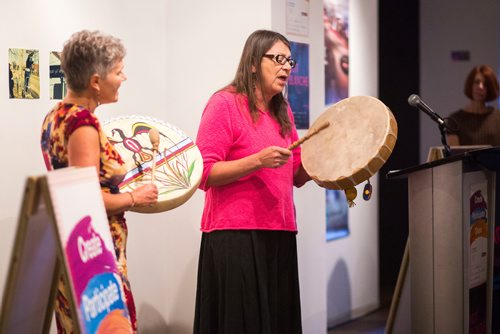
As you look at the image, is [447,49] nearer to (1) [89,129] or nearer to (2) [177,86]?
(2) [177,86]

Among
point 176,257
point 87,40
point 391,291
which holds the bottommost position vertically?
point 391,291

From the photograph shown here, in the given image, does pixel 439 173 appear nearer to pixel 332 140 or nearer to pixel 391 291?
pixel 332 140

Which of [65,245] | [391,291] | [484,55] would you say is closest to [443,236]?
[65,245]

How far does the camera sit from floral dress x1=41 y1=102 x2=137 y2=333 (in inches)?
97.1

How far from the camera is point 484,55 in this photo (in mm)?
7047

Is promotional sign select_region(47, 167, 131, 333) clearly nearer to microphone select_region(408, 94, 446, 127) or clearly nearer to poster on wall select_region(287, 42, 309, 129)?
microphone select_region(408, 94, 446, 127)

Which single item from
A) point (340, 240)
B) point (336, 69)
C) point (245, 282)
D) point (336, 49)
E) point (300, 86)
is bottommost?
point (340, 240)

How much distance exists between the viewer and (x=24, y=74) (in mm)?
3645

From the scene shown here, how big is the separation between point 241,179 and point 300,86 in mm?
1177

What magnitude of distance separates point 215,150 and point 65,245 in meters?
1.16

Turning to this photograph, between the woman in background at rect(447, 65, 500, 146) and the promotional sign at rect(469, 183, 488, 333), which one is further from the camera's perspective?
the woman in background at rect(447, 65, 500, 146)

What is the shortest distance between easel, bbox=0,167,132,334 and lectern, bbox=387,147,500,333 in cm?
158

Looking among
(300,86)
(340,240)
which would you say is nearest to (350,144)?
(300,86)

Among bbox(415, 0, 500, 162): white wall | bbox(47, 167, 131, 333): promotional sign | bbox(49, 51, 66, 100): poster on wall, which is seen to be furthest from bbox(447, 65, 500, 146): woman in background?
bbox(47, 167, 131, 333): promotional sign
